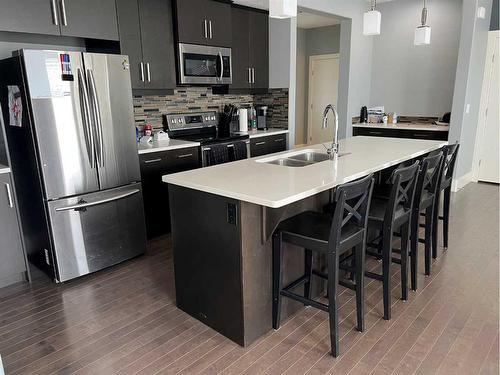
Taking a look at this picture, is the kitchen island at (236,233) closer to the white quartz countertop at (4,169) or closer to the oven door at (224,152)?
the white quartz countertop at (4,169)

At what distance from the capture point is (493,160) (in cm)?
570

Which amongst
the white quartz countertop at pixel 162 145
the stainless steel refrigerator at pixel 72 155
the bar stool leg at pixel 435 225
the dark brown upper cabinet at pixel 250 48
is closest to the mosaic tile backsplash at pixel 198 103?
the dark brown upper cabinet at pixel 250 48

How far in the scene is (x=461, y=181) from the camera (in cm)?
553

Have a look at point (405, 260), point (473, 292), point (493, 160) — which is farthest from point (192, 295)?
point (493, 160)

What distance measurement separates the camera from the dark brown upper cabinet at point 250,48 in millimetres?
4695

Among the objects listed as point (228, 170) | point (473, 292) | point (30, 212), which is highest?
point (228, 170)

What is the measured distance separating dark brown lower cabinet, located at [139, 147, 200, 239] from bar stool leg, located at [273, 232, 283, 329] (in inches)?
73.0

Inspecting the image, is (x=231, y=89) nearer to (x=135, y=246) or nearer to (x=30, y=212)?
(x=135, y=246)

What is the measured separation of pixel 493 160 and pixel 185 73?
4751mm

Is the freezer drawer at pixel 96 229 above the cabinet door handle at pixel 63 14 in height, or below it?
below

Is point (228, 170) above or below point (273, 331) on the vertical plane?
above

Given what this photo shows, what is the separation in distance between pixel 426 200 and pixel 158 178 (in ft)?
7.88

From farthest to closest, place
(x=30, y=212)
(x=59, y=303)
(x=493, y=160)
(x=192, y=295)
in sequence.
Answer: (x=493, y=160) < (x=30, y=212) < (x=59, y=303) < (x=192, y=295)

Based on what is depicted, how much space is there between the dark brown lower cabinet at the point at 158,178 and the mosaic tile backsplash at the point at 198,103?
0.68 meters
